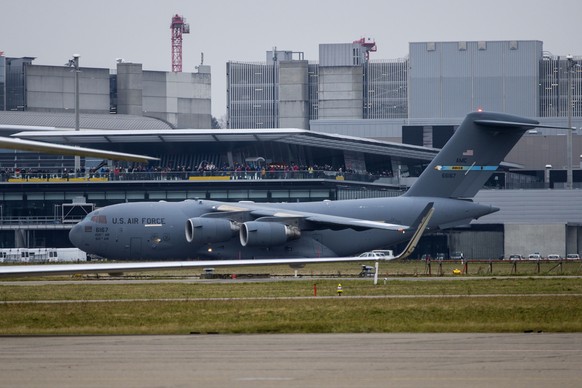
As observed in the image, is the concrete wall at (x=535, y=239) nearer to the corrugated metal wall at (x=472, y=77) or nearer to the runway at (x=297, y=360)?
the runway at (x=297, y=360)

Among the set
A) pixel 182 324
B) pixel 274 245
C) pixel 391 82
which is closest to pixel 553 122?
pixel 391 82

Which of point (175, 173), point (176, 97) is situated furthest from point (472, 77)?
point (175, 173)

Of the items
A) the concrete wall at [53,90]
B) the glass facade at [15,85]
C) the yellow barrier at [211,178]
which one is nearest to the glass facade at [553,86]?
the concrete wall at [53,90]

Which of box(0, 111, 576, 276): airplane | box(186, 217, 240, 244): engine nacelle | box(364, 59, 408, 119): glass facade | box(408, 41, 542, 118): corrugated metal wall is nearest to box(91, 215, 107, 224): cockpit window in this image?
box(0, 111, 576, 276): airplane

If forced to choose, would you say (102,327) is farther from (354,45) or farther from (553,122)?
(354,45)

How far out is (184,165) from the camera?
87.1 meters

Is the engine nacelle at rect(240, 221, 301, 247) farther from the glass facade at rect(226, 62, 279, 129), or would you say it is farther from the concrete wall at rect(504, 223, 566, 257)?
the glass facade at rect(226, 62, 279, 129)

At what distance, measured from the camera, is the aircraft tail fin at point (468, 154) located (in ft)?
191

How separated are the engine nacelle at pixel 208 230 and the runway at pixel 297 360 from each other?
28507 mm

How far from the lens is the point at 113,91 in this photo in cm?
14400

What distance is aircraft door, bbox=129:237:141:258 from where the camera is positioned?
54.6m

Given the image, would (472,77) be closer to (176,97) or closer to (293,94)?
(293,94)

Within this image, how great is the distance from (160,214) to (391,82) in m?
107

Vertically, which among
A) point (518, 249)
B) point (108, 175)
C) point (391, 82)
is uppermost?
point (391, 82)
